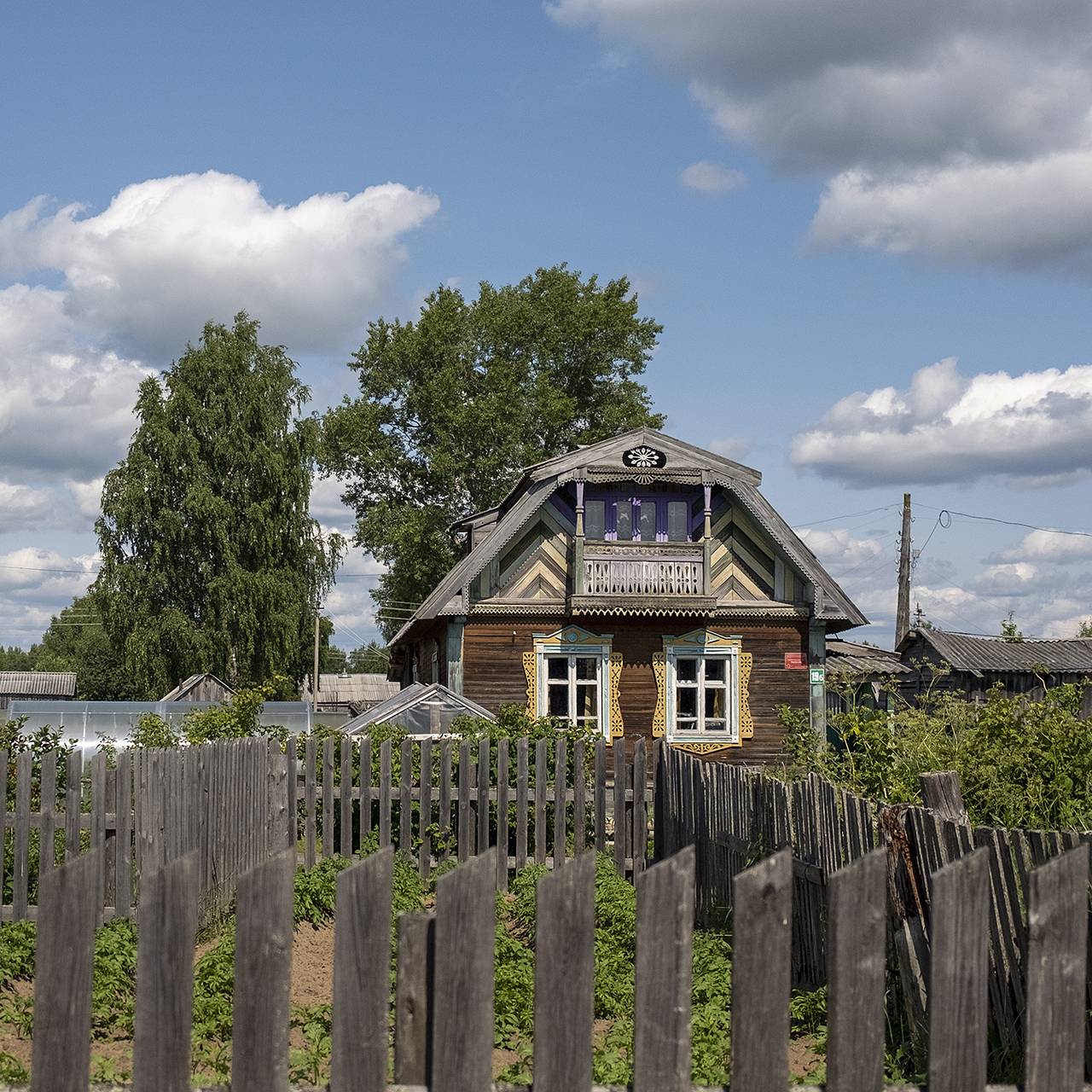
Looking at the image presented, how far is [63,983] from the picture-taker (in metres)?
2.53

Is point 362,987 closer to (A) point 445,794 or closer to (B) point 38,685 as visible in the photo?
(A) point 445,794

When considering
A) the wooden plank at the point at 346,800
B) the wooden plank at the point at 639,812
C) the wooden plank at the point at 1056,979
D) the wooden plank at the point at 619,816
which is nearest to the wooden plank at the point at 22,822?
the wooden plank at the point at 346,800

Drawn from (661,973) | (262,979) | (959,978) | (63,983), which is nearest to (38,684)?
(63,983)

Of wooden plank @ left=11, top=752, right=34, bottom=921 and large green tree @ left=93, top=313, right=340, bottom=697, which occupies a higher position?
large green tree @ left=93, top=313, right=340, bottom=697

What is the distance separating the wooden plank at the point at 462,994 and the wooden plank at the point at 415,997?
0.13 feet

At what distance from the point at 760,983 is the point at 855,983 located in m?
0.21

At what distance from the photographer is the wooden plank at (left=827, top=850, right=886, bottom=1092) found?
259 cm

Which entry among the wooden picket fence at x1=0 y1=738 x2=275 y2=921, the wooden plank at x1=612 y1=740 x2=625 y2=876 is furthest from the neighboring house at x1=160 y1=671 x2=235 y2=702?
the wooden picket fence at x1=0 y1=738 x2=275 y2=921

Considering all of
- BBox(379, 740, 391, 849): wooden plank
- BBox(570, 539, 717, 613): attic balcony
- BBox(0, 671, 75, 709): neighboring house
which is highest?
BBox(570, 539, 717, 613): attic balcony

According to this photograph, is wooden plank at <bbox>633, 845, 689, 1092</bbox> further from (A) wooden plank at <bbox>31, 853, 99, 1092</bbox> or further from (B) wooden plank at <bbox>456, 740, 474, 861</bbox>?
(B) wooden plank at <bbox>456, 740, 474, 861</bbox>

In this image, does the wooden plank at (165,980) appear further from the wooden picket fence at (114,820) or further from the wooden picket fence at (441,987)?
the wooden picket fence at (114,820)

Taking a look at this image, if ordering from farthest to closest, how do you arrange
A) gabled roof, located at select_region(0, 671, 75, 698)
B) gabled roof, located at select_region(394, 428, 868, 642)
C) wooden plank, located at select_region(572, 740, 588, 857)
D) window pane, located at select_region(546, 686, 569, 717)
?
1. gabled roof, located at select_region(0, 671, 75, 698)
2. window pane, located at select_region(546, 686, 569, 717)
3. gabled roof, located at select_region(394, 428, 868, 642)
4. wooden plank, located at select_region(572, 740, 588, 857)

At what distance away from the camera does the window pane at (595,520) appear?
2697cm

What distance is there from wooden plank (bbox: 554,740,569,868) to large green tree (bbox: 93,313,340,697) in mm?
28740
